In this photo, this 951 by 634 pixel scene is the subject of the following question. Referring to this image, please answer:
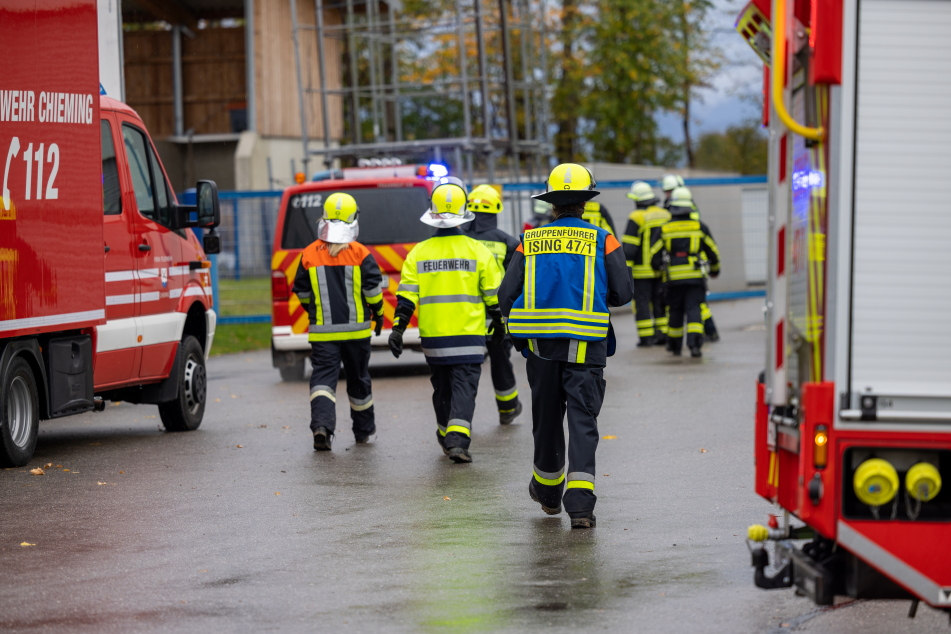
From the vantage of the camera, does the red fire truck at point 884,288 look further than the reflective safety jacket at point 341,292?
No

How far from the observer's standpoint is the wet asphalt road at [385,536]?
5527mm

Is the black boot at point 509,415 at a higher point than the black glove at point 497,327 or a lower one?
lower

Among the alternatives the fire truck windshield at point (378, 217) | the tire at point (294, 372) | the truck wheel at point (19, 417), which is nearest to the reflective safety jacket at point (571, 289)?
the truck wheel at point (19, 417)

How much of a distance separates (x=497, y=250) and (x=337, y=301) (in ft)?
5.98

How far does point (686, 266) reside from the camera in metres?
16.3

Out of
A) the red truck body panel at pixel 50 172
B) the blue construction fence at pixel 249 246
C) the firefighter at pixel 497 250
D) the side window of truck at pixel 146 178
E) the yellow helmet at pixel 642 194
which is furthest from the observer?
the blue construction fence at pixel 249 246

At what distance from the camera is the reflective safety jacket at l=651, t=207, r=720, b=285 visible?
16.3 m

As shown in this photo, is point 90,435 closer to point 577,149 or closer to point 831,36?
point 831,36

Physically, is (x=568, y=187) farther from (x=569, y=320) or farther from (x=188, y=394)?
(x=188, y=394)

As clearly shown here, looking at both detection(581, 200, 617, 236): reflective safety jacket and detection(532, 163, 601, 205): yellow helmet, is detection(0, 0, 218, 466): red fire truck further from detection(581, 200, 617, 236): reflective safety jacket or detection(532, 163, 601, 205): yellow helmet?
detection(581, 200, 617, 236): reflective safety jacket

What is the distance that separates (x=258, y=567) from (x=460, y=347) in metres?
3.44

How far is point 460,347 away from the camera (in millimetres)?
9594

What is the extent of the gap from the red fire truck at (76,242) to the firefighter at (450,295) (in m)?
2.16

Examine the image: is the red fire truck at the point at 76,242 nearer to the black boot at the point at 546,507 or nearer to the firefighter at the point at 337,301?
the firefighter at the point at 337,301
